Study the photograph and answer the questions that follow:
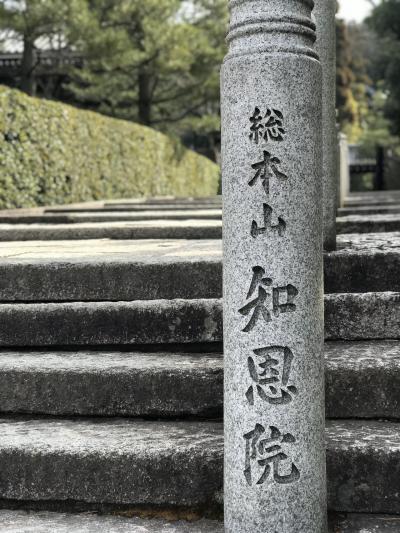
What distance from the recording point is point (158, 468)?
6.95 feet

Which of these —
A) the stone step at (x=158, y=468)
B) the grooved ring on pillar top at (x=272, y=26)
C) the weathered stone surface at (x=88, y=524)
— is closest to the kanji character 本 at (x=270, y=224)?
the grooved ring on pillar top at (x=272, y=26)

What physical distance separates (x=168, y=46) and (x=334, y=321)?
13536mm

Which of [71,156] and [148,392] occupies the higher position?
[71,156]

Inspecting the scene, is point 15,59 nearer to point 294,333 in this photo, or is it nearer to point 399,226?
point 399,226

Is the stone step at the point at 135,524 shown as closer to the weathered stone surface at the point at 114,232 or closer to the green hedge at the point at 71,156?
the weathered stone surface at the point at 114,232

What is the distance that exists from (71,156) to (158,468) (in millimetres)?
8966

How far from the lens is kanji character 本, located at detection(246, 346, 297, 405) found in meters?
1.70

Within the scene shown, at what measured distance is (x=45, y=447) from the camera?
219 cm

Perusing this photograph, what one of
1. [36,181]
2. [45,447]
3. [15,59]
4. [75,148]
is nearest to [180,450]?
[45,447]

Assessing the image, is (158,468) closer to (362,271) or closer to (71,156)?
(362,271)

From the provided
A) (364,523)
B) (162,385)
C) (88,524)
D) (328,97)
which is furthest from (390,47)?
(88,524)

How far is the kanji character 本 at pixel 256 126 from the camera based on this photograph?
5.52 feet

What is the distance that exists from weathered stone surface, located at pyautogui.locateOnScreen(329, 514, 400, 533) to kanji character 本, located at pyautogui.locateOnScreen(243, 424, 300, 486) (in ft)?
1.32

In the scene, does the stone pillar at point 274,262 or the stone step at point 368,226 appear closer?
the stone pillar at point 274,262
